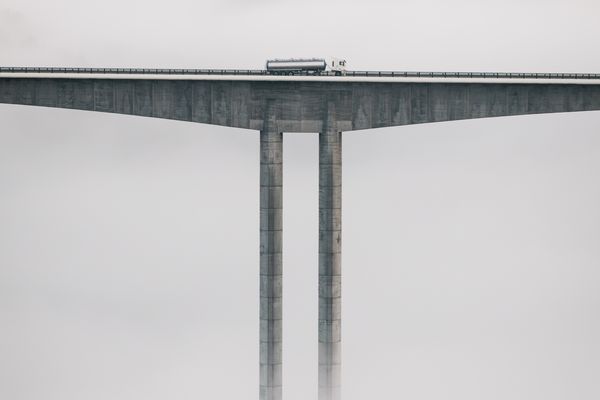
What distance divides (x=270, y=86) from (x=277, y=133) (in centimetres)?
373

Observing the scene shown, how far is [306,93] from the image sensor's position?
99625 millimetres

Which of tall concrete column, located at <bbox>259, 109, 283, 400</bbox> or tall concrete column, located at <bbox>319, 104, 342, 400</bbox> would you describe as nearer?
tall concrete column, located at <bbox>259, 109, 283, 400</bbox>

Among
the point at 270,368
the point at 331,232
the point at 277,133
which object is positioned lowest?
the point at 270,368

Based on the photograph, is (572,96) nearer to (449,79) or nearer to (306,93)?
(449,79)

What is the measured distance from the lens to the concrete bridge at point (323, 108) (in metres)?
99.7

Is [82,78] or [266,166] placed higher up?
[82,78]

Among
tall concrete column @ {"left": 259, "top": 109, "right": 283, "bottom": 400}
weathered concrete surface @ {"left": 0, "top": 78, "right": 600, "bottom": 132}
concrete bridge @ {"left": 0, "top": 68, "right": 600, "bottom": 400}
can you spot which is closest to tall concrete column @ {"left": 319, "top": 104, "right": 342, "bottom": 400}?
concrete bridge @ {"left": 0, "top": 68, "right": 600, "bottom": 400}

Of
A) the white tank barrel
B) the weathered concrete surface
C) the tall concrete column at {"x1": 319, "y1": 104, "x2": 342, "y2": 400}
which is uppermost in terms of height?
the white tank barrel

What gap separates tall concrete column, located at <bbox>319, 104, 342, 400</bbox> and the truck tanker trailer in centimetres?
301

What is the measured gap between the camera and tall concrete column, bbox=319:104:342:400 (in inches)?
3932

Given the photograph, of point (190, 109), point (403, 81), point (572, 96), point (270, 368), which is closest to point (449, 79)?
point (403, 81)

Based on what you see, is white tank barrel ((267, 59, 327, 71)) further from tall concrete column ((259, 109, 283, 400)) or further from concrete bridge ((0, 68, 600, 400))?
tall concrete column ((259, 109, 283, 400))

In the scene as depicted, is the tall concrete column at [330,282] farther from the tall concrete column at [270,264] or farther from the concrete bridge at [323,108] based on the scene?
the tall concrete column at [270,264]

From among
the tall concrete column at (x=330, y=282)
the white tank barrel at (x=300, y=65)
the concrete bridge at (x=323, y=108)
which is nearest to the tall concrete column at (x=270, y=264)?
the concrete bridge at (x=323, y=108)
